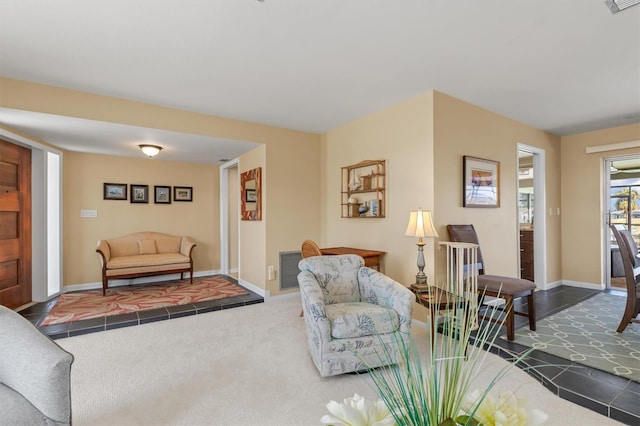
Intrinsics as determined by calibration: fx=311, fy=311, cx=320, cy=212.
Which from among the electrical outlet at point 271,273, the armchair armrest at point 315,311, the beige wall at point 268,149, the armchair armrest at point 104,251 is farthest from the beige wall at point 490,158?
the armchair armrest at point 104,251

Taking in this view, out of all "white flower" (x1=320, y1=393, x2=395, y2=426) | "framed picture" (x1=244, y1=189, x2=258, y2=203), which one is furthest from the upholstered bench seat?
"white flower" (x1=320, y1=393, x2=395, y2=426)

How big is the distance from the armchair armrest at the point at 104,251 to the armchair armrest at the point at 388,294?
3.89 meters

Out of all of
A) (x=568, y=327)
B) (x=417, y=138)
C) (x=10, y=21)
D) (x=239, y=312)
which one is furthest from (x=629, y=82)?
(x=10, y=21)

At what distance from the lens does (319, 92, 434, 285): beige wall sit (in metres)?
3.34

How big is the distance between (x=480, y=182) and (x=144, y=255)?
5.25 metres

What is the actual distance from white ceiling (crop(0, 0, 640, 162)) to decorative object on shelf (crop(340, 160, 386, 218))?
0.75m

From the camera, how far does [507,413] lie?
641mm

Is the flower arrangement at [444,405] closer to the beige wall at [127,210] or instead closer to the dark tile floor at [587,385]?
the dark tile floor at [587,385]

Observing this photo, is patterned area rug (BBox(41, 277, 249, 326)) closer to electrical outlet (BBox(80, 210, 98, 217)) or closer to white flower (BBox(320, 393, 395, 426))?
electrical outlet (BBox(80, 210, 98, 217))

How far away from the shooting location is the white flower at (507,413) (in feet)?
2.04

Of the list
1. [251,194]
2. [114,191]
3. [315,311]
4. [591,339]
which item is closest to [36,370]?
[315,311]

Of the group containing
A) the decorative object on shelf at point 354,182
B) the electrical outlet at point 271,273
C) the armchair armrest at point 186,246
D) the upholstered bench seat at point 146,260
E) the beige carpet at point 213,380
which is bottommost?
the beige carpet at point 213,380

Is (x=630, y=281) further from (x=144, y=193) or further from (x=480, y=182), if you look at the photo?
(x=144, y=193)

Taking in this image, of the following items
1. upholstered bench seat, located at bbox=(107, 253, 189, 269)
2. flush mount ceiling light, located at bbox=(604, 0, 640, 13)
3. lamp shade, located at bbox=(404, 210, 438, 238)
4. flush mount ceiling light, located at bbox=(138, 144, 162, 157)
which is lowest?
upholstered bench seat, located at bbox=(107, 253, 189, 269)
